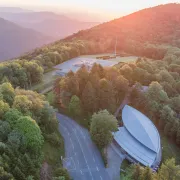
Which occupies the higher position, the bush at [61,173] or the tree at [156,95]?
the tree at [156,95]

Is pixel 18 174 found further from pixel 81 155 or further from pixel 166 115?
pixel 166 115

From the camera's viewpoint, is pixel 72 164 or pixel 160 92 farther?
pixel 160 92

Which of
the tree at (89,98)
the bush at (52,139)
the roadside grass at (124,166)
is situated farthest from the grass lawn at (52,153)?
the tree at (89,98)

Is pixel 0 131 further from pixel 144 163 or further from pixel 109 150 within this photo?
pixel 144 163

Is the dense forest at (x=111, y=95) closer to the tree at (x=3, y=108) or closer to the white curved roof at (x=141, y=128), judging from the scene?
the white curved roof at (x=141, y=128)

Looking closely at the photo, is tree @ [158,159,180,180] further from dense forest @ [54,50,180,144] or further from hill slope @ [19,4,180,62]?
hill slope @ [19,4,180,62]

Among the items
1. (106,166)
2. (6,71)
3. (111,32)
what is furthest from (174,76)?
(111,32)
